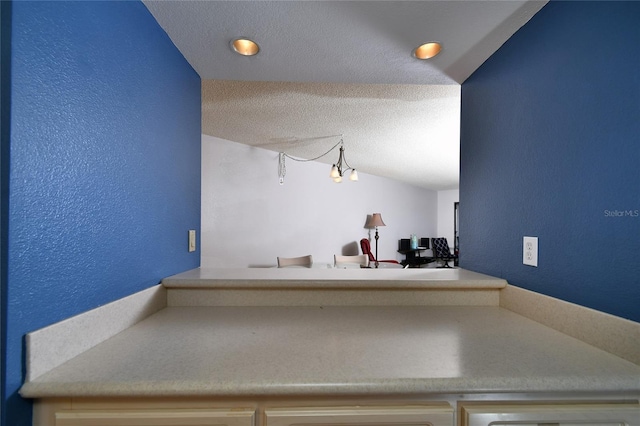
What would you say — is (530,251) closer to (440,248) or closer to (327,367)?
(327,367)

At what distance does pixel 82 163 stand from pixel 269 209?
3891mm

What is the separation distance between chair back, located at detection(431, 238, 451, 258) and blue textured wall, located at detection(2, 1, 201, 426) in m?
7.05

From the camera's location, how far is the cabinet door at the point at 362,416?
2.15ft

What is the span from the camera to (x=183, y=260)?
1.40 meters

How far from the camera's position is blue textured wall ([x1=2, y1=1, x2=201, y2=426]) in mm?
610

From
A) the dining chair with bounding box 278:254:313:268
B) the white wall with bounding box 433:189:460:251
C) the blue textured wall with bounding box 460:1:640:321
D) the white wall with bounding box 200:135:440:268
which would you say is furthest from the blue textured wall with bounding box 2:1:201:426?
the white wall with bounding box 433:189:460:251

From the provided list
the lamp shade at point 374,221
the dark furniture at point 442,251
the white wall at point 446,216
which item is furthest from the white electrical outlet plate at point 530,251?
the white wall at point 446,216

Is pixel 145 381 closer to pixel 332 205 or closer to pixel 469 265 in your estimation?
pixel 469 265

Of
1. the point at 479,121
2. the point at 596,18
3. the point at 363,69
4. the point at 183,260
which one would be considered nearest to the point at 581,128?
the point at 596,18

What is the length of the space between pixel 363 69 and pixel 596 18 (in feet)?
2.96

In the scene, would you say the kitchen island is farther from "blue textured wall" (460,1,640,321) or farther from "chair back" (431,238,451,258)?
"chair back" (431,238,451,258)

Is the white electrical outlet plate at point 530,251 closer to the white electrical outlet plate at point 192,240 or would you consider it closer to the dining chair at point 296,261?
the white electrical outlet plate at point 192,240

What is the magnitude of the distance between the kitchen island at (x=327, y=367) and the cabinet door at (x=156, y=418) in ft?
0.03

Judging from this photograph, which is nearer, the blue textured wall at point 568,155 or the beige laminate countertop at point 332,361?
the beige laminate countertop at point 332,361
